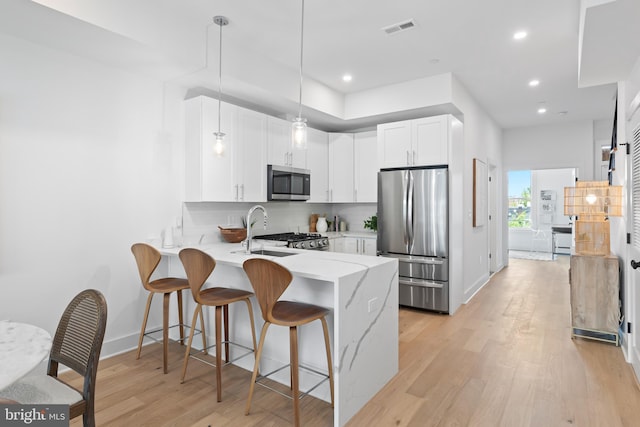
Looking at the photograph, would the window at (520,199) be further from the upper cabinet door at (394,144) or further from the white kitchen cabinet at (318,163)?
the white kitchen cabinet at (318,163)

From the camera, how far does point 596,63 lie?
2.78 m

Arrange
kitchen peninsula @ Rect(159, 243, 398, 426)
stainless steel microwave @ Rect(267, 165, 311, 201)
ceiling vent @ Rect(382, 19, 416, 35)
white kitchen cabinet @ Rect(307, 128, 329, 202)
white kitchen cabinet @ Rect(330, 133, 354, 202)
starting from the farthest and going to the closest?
white kitchen cabinet @ Rect(330, 133, 354, 202) < white kitchen cabinet @ Rect(307, 128, 329, 202) < stainless steel microwave @ Rect(267, 165, 311, 201) < ceiling vent @ Rect(382, 19, 416, 35) < kitchen peninsula @ Rect(159, 243, 398, 426)

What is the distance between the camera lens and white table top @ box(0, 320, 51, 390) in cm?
114

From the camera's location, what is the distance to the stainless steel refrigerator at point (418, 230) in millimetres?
4305

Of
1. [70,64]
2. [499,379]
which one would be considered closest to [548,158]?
[499,379]

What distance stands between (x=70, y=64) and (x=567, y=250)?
11109 millimetres

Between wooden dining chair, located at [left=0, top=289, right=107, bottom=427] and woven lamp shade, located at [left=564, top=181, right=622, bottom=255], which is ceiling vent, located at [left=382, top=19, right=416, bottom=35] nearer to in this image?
woven lamp shade, located at [left=564, top=181, right=622, bottom=255]

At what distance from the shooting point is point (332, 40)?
3365mm

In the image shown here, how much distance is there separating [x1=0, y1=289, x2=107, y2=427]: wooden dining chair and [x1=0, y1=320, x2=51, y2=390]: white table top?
0.16m

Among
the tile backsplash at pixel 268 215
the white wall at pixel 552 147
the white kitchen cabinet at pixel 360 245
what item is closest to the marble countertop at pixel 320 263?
the tile backsplash at pixel 268 215

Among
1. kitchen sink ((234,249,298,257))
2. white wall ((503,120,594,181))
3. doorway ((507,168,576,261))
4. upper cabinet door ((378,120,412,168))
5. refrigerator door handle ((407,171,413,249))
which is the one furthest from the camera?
doorway ((507,168,576,261))

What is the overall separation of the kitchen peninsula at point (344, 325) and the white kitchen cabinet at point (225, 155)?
92 cm

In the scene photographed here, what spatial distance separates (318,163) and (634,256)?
355 cm

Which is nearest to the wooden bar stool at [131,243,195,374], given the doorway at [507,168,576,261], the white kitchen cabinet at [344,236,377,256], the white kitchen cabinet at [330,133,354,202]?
the white kitchen cabinet at [344,236,377,256]
